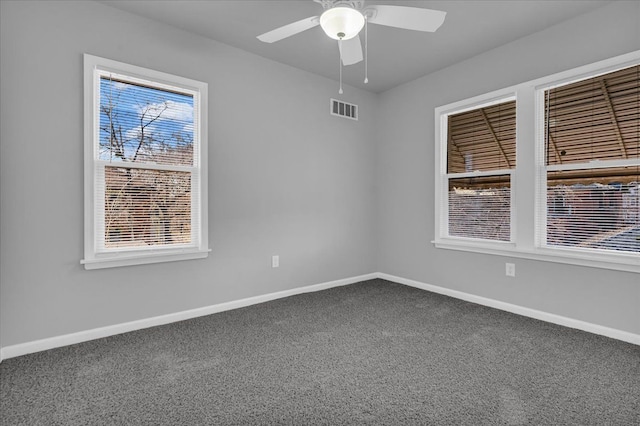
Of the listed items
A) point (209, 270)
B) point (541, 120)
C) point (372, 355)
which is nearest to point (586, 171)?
point (541, 120)

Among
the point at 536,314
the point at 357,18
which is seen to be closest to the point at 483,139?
the point at 536,314

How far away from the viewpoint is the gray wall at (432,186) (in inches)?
101

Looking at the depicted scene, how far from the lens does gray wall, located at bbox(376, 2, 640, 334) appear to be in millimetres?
2574

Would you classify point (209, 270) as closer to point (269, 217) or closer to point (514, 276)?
point (269, 217)

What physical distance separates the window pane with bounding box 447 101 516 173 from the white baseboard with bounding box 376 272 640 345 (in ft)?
4.50

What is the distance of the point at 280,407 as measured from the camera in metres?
1.70

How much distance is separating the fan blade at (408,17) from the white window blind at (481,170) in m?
1.79

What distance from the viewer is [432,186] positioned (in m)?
3.91

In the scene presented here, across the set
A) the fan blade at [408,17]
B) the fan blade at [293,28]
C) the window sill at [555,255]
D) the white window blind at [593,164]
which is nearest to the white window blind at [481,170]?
the window sill at [555,255]

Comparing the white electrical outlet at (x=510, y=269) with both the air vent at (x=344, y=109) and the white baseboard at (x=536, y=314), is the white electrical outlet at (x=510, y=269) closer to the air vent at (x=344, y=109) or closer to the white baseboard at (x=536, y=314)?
the white baseboard at (x=536, y=314)

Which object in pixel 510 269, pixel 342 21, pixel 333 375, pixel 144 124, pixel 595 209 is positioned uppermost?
pixel 342 21

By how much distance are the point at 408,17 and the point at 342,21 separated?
0.43 meters

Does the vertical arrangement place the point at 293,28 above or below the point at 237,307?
above

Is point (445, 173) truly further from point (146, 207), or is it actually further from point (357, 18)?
point (146, 207)
